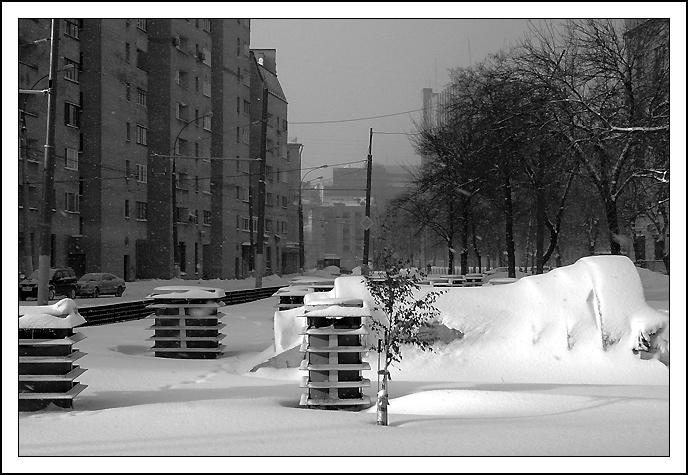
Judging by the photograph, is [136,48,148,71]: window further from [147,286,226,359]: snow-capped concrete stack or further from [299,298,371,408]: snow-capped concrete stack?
[299,298,371,408]: snow-capped concrete stack

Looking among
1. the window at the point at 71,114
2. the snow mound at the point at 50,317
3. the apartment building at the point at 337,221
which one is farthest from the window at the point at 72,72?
the apartment building at the point at 337,221

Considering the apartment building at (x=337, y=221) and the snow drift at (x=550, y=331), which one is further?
the apartment building at (x=337, y=221)

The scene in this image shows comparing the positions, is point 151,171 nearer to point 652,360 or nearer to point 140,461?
point 652,360

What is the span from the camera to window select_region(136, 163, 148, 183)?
186 ft

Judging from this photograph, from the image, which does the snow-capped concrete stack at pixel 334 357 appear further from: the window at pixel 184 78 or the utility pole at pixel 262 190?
the window at pixel 184 78

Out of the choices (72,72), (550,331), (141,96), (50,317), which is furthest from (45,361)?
(141,96)

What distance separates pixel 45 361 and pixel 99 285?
34.2 m

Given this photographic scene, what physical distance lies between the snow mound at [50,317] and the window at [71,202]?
4006 cm

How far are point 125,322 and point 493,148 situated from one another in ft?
45.6

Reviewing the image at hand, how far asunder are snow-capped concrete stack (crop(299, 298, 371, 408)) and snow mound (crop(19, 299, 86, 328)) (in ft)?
10.3

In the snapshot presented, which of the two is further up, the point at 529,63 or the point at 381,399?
the point at 529,63

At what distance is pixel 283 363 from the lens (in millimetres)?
16203

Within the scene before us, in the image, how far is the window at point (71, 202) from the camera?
1946 inches

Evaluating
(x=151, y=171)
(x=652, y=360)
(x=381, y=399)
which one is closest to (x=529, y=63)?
(x=652, y=360)
